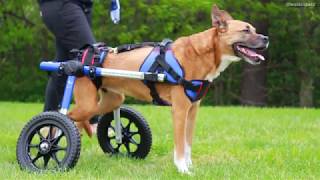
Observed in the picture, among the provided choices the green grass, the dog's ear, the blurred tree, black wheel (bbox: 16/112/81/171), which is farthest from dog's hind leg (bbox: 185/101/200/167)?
the blurred tree

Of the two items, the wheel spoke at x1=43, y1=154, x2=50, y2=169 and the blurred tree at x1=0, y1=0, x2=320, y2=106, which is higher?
the wheel spoke at x1=43, y1=154, x2=50, y2=169

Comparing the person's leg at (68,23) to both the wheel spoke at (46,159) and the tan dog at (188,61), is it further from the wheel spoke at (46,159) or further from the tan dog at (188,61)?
the wheel spoke at (46,159)

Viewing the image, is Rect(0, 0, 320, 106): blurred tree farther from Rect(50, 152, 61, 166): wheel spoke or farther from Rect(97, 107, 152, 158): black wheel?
Rect(50, 152, 61, 166): wheel spoke

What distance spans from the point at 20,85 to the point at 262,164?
21848mm

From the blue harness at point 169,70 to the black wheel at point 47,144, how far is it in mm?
773

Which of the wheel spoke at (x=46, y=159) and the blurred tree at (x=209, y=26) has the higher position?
the wheel spoke at (x=46, y=159)

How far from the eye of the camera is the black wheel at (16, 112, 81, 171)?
515 centimetres

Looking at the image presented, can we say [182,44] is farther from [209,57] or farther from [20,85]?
[20,85]

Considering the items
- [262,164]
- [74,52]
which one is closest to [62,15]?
[74,52]

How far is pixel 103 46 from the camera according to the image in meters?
5.71

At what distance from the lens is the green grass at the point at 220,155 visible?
5.22m

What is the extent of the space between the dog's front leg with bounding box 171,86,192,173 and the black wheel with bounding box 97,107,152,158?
3.04 feet

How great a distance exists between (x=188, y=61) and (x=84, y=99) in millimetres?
966

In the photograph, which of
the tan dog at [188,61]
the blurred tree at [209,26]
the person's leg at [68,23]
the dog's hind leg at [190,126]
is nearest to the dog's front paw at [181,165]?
the tan dog at [188,61]
